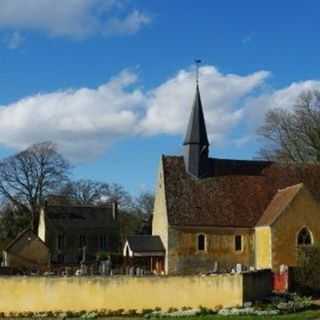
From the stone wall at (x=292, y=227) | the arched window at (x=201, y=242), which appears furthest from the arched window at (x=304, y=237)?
the arched window at (x=201, y=242)

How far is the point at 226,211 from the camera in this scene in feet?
159

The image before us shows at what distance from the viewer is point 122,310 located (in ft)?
112

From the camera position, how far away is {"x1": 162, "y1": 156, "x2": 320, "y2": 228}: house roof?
47969 mm

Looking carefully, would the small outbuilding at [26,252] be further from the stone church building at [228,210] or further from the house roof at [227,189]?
the house roof at [227,189]

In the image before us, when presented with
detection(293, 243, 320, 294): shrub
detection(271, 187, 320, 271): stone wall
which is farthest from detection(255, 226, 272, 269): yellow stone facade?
detection(293, 243, 320, 294): shrub

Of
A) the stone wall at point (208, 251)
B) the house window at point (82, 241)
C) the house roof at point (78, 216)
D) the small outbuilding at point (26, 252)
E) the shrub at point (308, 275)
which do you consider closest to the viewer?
the shrub at point (308, 275)

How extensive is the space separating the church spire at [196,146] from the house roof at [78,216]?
28.0m

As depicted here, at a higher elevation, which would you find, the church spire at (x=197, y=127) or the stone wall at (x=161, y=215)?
the church spire at (x=197, y=127)

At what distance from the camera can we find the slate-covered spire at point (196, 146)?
50.4 m

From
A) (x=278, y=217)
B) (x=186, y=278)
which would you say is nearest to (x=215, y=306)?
(x=186, y=278)

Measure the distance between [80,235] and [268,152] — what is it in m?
25.7

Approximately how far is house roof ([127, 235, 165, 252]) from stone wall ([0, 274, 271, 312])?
13064 mm

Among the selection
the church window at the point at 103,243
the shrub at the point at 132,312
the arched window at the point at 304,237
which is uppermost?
the church window at the point at 103,243

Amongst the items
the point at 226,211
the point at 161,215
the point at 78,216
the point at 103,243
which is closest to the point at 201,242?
the point at 226,211
